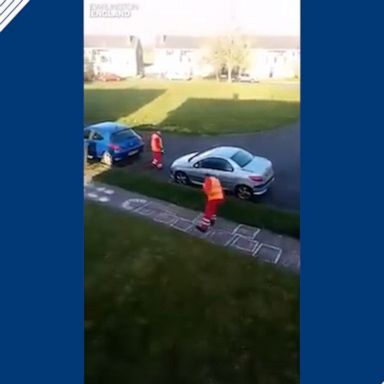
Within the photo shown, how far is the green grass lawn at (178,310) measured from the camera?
2.56 metres

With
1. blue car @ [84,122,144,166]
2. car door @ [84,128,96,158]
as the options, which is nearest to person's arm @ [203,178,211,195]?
blue car @ [84,122,144,166]

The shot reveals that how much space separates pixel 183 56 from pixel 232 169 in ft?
1.87

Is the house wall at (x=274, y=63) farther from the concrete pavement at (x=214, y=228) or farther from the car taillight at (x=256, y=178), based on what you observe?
the concrete pavement at (x=214, y=228)

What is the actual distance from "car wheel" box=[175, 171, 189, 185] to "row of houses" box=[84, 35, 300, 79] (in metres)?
0.46

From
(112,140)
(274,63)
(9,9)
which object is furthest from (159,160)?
(9,9)

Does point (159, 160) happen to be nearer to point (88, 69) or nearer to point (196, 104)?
point (196, 104)

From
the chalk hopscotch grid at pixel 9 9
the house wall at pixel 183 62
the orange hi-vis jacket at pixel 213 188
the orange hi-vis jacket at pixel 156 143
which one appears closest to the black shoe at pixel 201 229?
the orange hi-vis jacket at pixel 213 188

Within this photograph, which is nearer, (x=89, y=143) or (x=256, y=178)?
(x=256, y=178)

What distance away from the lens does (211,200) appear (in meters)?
2.63

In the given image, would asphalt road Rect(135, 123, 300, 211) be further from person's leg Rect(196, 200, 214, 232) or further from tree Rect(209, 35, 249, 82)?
tree Rect(209, 35, 249, 82)

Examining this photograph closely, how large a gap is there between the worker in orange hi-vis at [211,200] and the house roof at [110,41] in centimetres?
72

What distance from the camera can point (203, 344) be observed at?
8.46ft

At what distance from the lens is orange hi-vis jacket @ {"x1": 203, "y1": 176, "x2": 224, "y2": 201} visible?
103 inches

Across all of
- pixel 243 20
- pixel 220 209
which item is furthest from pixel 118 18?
pixel 220 209
